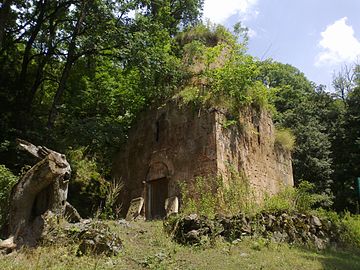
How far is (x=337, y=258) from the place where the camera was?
977 centimetres

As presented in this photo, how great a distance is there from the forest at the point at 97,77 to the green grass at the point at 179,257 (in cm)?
638

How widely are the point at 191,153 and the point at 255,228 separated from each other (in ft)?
15.6

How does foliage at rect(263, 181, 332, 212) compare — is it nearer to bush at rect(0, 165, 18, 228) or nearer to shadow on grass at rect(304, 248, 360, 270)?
shadow on grass at rect(304, 248, 360, 270)

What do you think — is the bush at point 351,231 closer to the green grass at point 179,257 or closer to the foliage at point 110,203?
the green grass at point 179,257

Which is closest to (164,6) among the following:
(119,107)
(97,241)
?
(119,107)

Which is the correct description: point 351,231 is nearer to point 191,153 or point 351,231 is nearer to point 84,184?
point 191,153

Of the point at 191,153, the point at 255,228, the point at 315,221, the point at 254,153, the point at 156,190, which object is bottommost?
the point at 255,228

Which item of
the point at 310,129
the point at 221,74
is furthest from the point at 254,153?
the point at 310,129

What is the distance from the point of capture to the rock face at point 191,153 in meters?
14.5

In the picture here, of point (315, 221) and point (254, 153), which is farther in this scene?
point (254, 153)

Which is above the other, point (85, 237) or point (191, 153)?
point (191, 153)

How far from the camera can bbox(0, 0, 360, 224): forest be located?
15.8 meters

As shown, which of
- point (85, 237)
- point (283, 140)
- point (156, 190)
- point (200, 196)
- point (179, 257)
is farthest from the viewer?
point (283, 140)

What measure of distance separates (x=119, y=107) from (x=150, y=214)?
5620 mm
